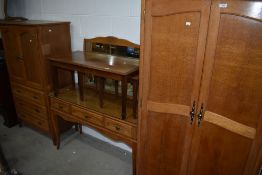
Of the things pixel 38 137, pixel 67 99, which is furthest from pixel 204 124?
pixel 38 137

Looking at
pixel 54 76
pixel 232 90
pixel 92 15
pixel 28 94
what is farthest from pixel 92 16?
pixel 232 90

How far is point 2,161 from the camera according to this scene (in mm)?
1922

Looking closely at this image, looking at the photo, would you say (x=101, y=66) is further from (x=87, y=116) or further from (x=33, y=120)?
(x=33, y=120)

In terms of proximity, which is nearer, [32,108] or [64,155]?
[64,155]

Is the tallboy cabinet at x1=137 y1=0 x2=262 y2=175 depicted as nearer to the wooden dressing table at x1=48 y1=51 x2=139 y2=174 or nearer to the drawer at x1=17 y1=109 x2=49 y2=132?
the wooden dressing table at x1=48 y1=51 x2=139 y2=174

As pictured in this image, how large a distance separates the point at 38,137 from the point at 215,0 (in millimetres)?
2616

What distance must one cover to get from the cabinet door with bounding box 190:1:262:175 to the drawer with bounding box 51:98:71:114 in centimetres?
137

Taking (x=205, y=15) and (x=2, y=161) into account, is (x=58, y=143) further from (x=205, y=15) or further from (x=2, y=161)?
(x=205, y=15)

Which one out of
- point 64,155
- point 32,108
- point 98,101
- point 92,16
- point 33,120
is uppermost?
point 92,16

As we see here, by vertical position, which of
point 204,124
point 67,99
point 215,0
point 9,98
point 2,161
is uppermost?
point 215,0

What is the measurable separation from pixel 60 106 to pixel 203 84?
62.6 inches

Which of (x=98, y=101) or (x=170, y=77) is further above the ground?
(x=170, y=77)

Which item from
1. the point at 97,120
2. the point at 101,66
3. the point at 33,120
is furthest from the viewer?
the point at 33,120

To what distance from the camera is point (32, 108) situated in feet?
8.71
